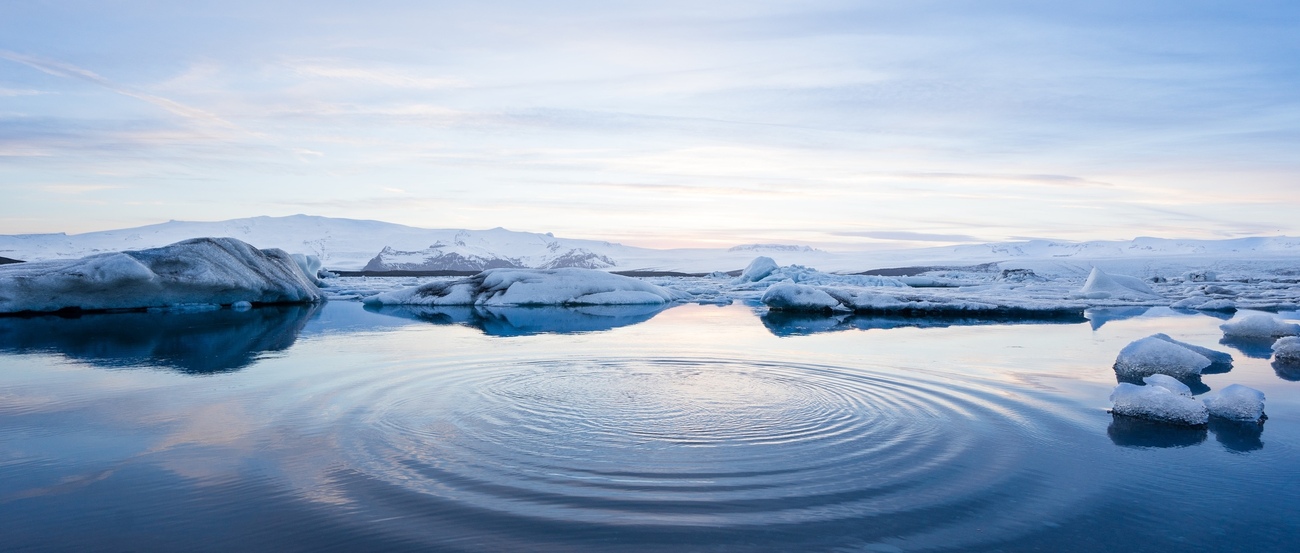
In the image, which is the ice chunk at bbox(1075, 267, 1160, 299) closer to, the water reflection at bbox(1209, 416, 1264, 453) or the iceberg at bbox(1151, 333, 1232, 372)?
the iceberg at bbox(1151, 333, 1232, 372)

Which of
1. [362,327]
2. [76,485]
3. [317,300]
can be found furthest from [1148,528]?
[317,300]

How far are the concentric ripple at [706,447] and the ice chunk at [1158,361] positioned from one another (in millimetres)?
1622

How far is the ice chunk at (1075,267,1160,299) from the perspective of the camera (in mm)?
17641

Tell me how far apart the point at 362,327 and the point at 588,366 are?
5291 millimetres

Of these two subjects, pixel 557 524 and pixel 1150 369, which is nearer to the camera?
pixel 557 524

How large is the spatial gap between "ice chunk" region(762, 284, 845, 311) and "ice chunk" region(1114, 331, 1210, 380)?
7503mm

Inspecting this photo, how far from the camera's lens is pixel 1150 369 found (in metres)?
6.10

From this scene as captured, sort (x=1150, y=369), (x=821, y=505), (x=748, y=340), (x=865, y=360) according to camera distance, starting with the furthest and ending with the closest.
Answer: (x=748, y=340), (x=865, y=360), (x=1150, y=369), (x=821, y=505)

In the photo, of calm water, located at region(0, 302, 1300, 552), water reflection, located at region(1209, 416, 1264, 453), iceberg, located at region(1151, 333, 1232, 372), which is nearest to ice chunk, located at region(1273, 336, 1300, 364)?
calm water, located at region(0, 302, 1300, 552)

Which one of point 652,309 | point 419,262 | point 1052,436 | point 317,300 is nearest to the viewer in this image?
point 1052,436

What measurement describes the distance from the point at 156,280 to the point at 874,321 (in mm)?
12054

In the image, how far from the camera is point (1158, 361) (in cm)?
609

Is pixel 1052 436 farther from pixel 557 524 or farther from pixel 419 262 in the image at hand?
pixel 419 262

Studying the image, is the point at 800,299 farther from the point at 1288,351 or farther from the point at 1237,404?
the point at 1237,404
